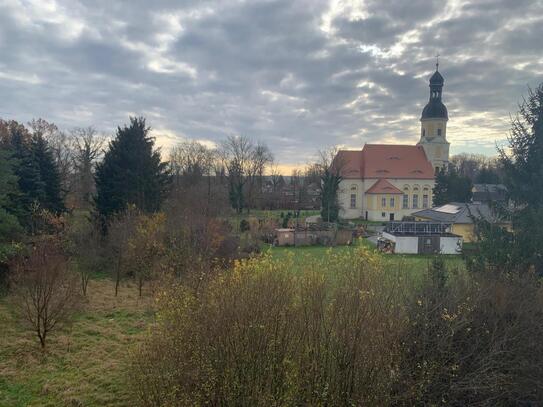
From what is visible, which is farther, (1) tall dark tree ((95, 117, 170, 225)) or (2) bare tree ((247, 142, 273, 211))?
(2) bare tree ((247, 142, 273, 211))

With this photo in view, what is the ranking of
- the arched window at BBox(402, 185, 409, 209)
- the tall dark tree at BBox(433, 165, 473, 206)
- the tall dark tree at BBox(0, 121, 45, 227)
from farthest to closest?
the arched window at BBox(402, 185, 409, 209)
the tall dark tree at BBox(433, 165, 473, 206)
the tall dark tree at BBox(0, 121, 45, 227)

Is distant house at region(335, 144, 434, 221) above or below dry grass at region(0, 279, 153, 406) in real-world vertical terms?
above

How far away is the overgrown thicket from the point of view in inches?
186

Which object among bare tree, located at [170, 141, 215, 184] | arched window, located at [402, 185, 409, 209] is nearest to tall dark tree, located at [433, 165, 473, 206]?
arched window, located at [402, 185, 409, 209]

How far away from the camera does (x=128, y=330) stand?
10891 millimetres

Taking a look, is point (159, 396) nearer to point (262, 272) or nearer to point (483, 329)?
point (262, 272)

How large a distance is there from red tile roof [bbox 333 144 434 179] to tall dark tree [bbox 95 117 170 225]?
102ft

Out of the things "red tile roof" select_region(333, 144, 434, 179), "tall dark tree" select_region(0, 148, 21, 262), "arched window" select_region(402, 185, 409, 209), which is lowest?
"tall dark tree" select_region(0, 148, 21, 262)

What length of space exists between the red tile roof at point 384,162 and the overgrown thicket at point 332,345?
42.4 meters

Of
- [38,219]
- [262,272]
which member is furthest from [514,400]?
[38,219]

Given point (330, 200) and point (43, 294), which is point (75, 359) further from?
point (330, 200)

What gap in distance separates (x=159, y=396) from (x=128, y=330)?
6.92 m

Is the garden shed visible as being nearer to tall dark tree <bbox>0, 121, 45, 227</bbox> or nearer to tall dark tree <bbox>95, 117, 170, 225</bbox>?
tall dark tree <bbox>95, 117, 170, 225</bbox>

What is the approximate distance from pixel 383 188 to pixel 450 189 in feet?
29.5
